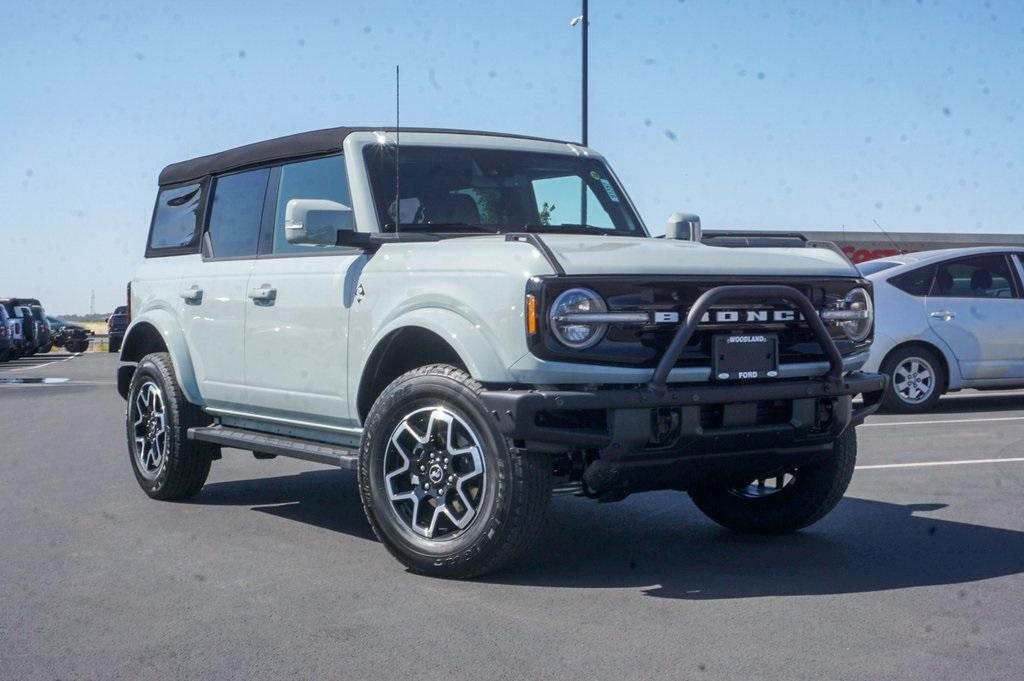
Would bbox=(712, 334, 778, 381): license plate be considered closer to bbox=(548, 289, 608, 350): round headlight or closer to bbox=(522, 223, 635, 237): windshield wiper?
bbox=(548, 289, 608, 350): round headlight

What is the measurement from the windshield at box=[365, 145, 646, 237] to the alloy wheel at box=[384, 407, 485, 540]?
1.20 m

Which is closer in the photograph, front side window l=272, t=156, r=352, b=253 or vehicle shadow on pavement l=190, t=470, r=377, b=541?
front side window l=272, t=156, r=352, b=253

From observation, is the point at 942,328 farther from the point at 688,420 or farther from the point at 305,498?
the point at 688,420

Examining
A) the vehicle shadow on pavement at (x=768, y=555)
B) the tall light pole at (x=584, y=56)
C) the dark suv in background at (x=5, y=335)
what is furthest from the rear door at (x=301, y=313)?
the dark suv in background at (x=5, y=335)

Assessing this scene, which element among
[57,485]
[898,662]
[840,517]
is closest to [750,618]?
[898,662]

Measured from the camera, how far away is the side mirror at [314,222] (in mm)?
5684

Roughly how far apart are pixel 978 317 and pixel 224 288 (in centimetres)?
819

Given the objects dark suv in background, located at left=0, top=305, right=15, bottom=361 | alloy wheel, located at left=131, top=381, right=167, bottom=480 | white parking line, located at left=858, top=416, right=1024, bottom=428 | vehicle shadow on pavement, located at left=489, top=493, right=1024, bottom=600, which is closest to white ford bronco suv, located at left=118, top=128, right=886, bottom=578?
alloy wheel, located at left=131, top=381, right=167, bottom=480

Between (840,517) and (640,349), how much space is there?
2.23 metres

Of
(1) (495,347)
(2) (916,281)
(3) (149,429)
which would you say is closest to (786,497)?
(1) (495,347)

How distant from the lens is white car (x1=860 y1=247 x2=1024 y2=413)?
12.1 m

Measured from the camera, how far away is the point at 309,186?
661 centimetres

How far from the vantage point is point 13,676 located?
390cm

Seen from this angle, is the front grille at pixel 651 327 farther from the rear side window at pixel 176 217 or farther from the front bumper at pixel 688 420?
the rear side window at pixel 176 217
